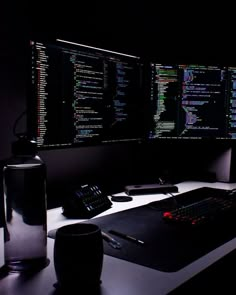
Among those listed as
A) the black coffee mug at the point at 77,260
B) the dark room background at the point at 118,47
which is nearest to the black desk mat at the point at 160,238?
the black coffee mug at the point at 77,260

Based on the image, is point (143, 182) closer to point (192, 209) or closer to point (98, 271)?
point (192, 209)

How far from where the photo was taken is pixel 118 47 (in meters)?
1.53

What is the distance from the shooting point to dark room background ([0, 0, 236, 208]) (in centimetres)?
126

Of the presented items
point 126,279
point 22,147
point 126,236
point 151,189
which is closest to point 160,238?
point 126,236

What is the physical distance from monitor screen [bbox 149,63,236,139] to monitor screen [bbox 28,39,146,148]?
0.30 ft

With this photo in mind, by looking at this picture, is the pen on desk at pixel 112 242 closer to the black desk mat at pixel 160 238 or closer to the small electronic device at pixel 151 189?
the black desk mat at pixel 160 238

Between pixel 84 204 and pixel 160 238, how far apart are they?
1.04ft

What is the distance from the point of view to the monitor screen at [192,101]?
5.54 ft

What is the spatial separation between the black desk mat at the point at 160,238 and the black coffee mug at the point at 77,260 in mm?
152

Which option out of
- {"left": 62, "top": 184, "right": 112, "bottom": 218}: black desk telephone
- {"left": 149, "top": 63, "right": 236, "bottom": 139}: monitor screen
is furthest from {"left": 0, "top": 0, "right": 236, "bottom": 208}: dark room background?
{"left": 62, "top": 184, "right": 112, "bottom": 218}: black desk telephone

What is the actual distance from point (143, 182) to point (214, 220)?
27.2 inches

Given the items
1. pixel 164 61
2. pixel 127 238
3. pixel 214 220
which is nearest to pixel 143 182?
pixel 164 61

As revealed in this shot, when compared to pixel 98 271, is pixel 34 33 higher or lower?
higher

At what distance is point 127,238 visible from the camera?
0.99 meters
